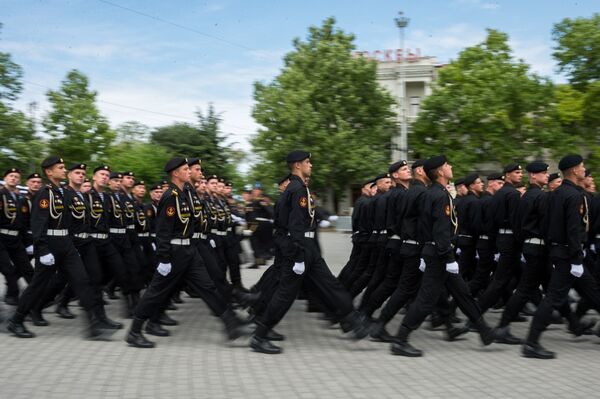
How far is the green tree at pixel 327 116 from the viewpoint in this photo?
127 ft

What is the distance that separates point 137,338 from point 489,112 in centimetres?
3203

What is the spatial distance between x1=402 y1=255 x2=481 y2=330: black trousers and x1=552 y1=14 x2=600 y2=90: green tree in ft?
105

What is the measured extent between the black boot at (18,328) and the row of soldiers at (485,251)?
3889 millimetres

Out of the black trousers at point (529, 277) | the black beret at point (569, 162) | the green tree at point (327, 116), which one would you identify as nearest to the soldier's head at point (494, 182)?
the black trousers at point (529, 277)

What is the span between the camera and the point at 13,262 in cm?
1016

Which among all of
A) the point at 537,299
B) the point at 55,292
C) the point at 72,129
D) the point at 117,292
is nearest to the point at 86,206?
the point at 55,292

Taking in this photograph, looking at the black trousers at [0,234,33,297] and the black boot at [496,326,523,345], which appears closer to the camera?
the black boot at [496,326,523,345]

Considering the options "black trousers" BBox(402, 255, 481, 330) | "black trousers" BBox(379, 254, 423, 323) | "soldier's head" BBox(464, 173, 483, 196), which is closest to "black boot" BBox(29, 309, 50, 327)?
"black trousers" BBox(379, 254, 423, 323)

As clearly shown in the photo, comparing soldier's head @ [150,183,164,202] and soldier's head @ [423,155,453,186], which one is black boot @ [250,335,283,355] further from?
soldier's head @ [150,183,164,202]

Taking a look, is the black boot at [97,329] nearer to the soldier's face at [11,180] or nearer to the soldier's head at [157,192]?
the soldier's face at [11,180]

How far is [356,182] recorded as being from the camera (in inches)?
1593

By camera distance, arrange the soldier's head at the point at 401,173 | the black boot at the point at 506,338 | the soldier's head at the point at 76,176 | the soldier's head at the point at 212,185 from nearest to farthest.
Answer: the black boot at the point at 506,338, the soldier's head at the point at 76,176, the soldier's head at the point at 401,173, the soldier's head at the point at 212,185

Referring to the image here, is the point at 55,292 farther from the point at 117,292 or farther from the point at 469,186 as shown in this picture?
the point at 469,186

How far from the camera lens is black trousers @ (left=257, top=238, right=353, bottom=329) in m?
7.21
